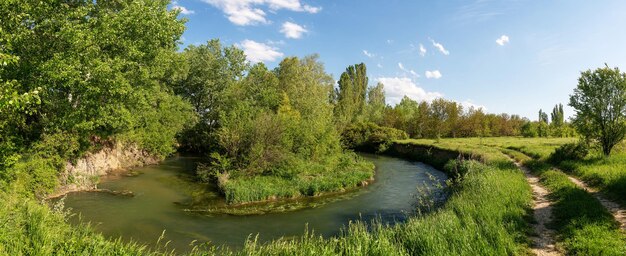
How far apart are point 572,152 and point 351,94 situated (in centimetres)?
4927

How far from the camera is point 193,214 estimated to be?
18.0 metres

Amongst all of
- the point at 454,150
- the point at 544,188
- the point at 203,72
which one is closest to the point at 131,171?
the point at 203,72

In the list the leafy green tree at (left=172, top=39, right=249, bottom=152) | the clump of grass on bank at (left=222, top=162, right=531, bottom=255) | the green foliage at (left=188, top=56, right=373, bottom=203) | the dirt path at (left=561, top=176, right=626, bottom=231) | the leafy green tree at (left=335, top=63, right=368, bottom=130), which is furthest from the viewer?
the leafy green tree at (left=335, top=63, right=368, bottom=130)

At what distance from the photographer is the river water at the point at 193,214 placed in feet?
49.1

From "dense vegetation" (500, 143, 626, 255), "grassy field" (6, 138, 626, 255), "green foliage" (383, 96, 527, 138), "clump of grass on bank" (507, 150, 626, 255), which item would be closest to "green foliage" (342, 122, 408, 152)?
"green foliage" (383, 96, 527, 138)

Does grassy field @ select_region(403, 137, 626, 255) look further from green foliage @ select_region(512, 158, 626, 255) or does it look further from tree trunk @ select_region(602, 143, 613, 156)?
tree trunk @ select_region(602, 143, 613, 156)

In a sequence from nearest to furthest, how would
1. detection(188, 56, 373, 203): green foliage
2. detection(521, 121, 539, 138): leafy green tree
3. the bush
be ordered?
1. the bush
2. detection(188, 56, 373, 203): green foliage
3. detection(521, 121, 539, 138): leafy green tree

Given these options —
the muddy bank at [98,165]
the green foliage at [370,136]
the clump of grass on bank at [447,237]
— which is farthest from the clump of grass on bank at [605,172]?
the green foliage at [370,136]

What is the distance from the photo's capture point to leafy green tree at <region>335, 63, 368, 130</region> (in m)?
67.1

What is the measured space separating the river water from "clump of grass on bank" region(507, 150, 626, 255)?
575cm

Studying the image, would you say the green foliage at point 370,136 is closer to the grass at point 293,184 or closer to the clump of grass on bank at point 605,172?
the grass at point 293,184

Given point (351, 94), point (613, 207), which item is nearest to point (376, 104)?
point (351, 94)

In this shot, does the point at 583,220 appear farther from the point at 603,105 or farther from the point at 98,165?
the point at 98,165

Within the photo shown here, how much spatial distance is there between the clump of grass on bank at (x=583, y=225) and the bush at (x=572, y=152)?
879cm
